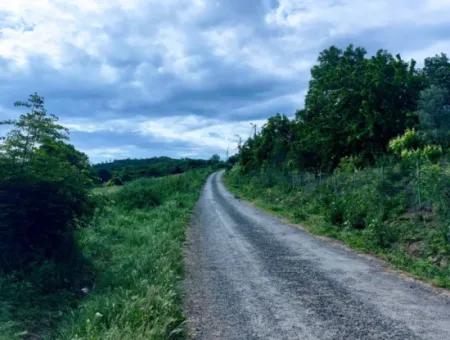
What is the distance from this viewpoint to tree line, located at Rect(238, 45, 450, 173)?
2159cm

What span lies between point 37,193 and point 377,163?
1375cm

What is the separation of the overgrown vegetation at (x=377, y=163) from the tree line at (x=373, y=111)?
0.05 meters

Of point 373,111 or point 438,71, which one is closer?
point 373,111

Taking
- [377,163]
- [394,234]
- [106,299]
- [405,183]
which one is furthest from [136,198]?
[106,299]

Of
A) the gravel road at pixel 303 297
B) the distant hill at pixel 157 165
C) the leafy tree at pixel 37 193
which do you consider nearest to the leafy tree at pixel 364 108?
the gravel road at pixel 303 297

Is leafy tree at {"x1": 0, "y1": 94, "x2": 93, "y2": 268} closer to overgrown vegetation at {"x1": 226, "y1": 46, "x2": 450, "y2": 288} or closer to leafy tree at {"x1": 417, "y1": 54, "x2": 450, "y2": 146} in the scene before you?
overgrown vegetation at {"x1": 226, "y1": 46, "x2": 450, "y2": 288}

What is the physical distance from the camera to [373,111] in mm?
23125

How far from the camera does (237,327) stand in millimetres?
6297

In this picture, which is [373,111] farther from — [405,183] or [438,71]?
[405,183]

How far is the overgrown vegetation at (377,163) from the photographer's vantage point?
11.4 meters

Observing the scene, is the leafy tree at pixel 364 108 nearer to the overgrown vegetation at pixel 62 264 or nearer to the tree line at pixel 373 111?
the tree line at pixel 373 111

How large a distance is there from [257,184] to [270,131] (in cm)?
1086

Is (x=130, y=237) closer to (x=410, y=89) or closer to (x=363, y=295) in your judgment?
(x=363, y=295)

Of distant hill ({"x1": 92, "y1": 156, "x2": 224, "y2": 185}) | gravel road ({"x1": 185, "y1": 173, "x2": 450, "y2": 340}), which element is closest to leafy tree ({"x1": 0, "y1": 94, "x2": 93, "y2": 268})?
gravel road ({"x1": 185, "y1": 173, "x2": 450, "y2": 340})
